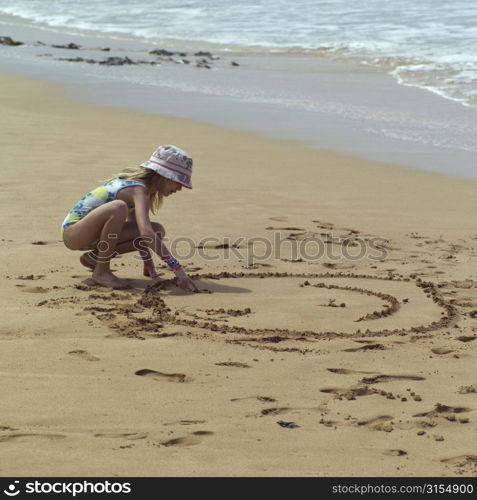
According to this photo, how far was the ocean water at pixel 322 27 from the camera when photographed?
17156mm

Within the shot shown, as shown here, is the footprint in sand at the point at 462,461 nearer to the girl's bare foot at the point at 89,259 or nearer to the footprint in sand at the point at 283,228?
the girl's bare foot at the point at 89,259

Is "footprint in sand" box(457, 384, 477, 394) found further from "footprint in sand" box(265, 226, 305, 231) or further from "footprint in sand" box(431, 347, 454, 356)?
"footprint in sand" box(265, 226, 305, 231)

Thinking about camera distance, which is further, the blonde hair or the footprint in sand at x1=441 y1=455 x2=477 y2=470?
the blonde hair

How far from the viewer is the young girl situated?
5648 millimetres

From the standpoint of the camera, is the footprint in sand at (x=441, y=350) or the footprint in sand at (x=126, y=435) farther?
the footprint in sand at (x=441, y=350)

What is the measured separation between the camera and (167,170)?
5664mm

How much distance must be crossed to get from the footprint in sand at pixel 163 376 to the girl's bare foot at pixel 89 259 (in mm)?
1725

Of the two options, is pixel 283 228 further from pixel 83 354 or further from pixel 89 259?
pixel 83 354

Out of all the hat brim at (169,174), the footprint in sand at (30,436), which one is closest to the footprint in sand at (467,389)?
the footprint in sand at (30,436)

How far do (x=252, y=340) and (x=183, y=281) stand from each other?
3.00 ft

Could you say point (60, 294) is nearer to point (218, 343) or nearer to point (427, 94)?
point (218, 343)

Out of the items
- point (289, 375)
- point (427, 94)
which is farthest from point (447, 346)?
point (427, 94)

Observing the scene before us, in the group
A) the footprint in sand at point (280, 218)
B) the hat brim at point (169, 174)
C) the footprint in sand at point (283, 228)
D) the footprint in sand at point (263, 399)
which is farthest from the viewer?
the footprint in sand at point (280, 218)
